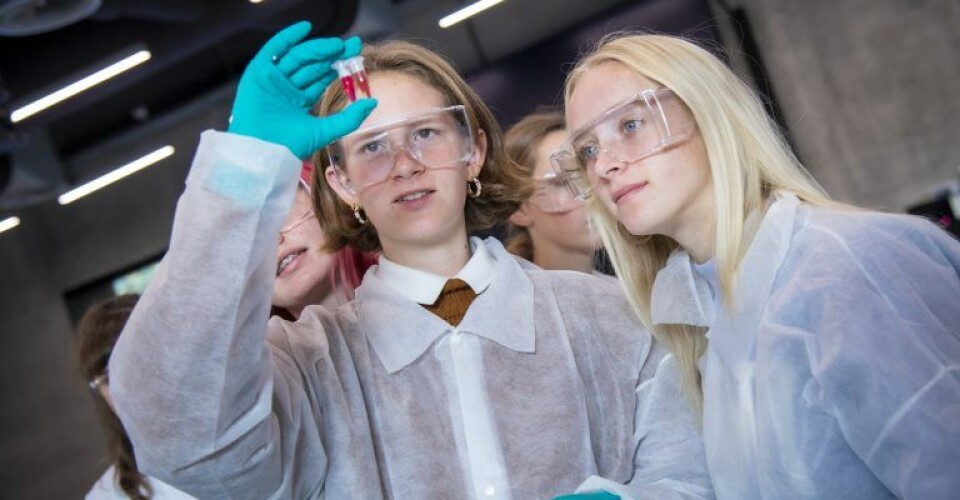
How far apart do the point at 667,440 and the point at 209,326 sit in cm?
86

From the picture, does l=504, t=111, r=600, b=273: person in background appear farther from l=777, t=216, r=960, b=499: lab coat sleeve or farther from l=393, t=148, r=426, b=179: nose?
l=777, t=216, r=960, b=499: lab coat sleeve

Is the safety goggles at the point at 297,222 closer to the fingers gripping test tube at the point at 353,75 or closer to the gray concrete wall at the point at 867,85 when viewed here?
the fingers gripping test tube at the point at 353,75

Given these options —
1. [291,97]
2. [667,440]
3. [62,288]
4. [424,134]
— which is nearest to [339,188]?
[424,134]

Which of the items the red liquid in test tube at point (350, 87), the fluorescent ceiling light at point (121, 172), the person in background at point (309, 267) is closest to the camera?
the red liquid in test tube at point (350, 87)

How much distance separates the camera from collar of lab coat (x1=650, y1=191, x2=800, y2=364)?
4.88 ft

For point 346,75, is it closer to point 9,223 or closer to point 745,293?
point 745,293

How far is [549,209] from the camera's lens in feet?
9.71

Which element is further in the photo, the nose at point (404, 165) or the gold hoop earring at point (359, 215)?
the gold hoop earring at point (359, 215)

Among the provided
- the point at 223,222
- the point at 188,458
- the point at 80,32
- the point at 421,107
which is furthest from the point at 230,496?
the point at 80,32

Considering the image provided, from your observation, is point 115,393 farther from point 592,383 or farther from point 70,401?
point 70,401

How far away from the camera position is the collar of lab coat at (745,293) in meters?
1.49

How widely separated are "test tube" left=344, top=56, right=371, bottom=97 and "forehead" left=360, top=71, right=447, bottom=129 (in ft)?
0.81

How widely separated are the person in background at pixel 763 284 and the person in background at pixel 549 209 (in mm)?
967

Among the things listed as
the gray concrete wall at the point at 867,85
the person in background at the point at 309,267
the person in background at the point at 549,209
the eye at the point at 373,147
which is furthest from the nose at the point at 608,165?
the gray concrete wall at the point at 867,85
